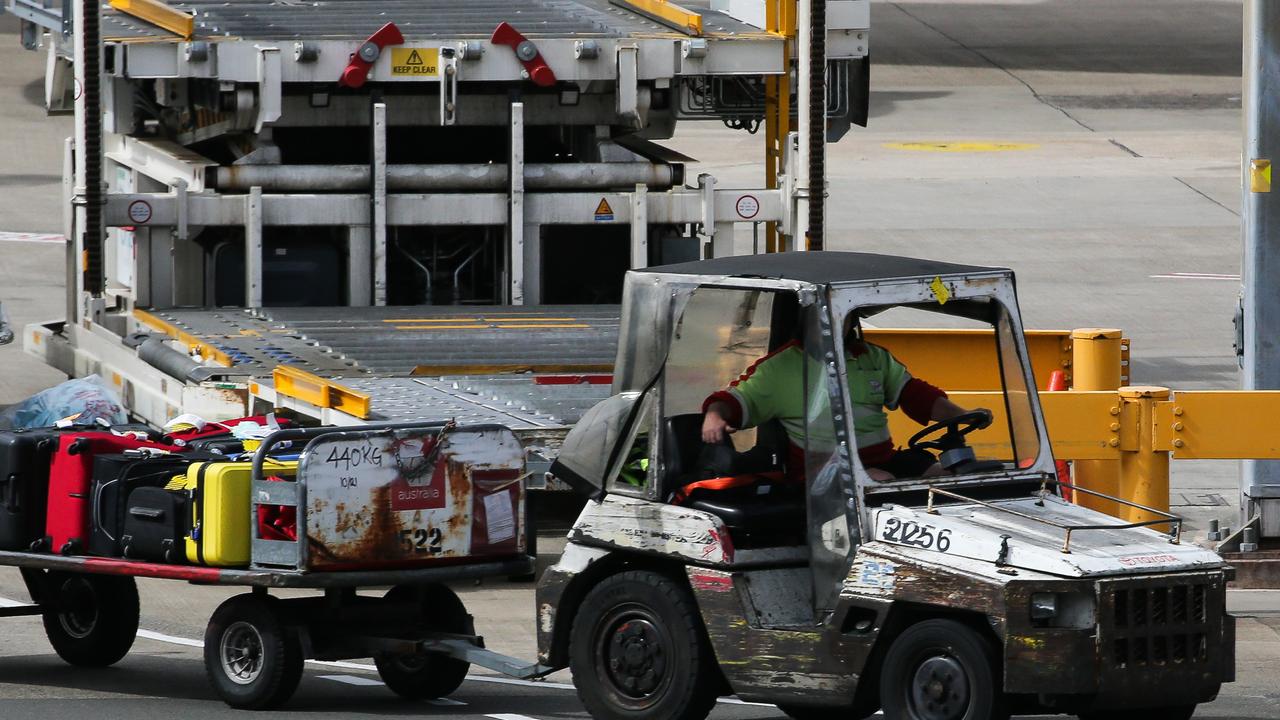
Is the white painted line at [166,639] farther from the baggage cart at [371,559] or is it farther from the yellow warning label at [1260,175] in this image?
the yellow warning label at [1260,175]

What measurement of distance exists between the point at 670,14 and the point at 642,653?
9.89m

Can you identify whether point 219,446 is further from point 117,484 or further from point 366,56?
point 366,56

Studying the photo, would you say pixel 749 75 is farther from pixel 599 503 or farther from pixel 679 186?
pixel 599 503

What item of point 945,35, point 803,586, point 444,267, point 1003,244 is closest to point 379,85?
point 444,267

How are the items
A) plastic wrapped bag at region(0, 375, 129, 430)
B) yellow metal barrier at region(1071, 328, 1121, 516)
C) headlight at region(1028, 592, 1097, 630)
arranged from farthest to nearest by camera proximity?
plastic wrapped bag at region(0, 375, 129, 430) → yellow metal barrier at region(1071, 328, 1121, 516) → headlight at region(1028, 592, 1097, 630)

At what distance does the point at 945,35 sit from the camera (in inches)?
1844

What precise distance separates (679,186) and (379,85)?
2.36 metres

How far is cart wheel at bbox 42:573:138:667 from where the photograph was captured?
32.4ft

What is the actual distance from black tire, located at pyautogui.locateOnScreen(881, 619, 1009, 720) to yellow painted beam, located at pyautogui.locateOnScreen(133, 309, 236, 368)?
7105mm

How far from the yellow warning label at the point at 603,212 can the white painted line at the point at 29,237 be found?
12364 millimetres

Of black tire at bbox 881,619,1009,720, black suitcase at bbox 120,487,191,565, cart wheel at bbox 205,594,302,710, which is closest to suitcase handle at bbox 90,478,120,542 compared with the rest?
black suitcase at bbox 120,487,191,565

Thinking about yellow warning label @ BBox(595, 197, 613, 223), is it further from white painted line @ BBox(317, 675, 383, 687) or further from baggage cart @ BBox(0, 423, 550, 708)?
baggage cart @ BBox(0, 423, 550, 708)

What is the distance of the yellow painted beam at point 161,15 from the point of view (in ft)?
52.3

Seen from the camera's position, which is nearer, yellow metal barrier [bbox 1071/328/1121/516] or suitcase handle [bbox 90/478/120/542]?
suitcase handle [bbox 90/478/120/542]
